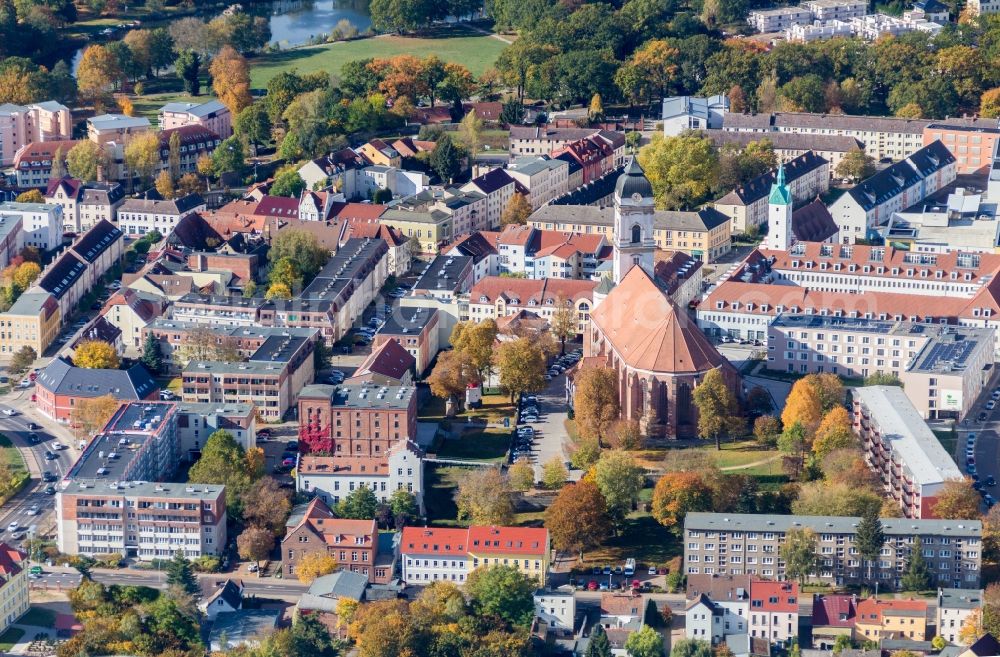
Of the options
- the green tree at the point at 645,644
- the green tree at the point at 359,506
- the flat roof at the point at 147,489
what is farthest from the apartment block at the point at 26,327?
the green tree at the point at 645,644

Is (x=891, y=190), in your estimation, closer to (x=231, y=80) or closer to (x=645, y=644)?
(x=231, y=80)

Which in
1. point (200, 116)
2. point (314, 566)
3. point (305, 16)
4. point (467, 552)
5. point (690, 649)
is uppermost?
point (200, 116)

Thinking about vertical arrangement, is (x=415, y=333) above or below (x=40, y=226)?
above

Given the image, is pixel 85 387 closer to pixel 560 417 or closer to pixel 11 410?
pixel 11 410

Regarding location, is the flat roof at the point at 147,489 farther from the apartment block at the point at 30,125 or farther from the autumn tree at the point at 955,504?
the apartment block at the point at 30,125

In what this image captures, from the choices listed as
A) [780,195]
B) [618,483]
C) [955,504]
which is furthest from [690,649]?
[780,195]
